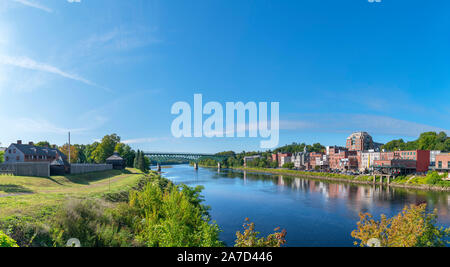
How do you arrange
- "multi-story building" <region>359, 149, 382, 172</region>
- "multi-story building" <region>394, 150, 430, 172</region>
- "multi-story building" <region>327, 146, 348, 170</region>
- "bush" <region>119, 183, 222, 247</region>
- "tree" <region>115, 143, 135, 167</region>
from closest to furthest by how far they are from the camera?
"bush" <region>119, 183, 222, 247</region> < "tree" <region>115, 143, 135, 167</region> < "multi-story building" <region>394, 150, 430, 172</region> < "multi-story building" <region>359, 149, 382, 172</region> < "multi-story building" <region>327, 146, 348, 170</region>

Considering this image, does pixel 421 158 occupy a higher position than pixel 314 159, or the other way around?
pixel 421 158

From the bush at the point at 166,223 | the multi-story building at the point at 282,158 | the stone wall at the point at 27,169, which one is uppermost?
the stone wall at the point at 27,169

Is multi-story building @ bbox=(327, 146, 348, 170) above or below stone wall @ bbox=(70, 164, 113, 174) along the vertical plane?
below

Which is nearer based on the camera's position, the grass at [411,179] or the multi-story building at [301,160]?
the grass at [411,179]

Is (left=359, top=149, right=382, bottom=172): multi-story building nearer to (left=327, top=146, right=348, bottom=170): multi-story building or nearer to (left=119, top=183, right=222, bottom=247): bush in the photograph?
(left=327, top=146, right=348, bottom=170): multi-story building

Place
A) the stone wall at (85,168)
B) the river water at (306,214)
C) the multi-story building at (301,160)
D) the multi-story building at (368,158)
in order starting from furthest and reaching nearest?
the multi-story building at (301,160), the multi-story building at (368,158), the stone wall at (85,168), the river water at (306,214)

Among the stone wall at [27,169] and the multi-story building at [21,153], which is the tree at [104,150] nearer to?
the multi-story building at [21,153]

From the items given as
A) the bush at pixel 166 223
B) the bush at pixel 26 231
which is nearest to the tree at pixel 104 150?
the bush at pixel 166 223

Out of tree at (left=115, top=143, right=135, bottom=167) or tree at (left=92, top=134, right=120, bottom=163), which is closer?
tree at (left=92, top=134, right=120, bottom=163)

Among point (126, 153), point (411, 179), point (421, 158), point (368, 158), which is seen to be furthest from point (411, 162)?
point (126, 153)

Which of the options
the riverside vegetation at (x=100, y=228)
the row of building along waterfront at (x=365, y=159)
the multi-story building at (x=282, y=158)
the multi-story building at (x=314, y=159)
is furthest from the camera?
the multi-story building at (x=282, y=158)

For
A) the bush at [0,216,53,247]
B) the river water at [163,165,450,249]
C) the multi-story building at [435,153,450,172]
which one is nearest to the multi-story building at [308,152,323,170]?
the multi-story building at [435,153,450,172]

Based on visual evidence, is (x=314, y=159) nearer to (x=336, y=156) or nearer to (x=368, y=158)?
(x=336, y=156)
